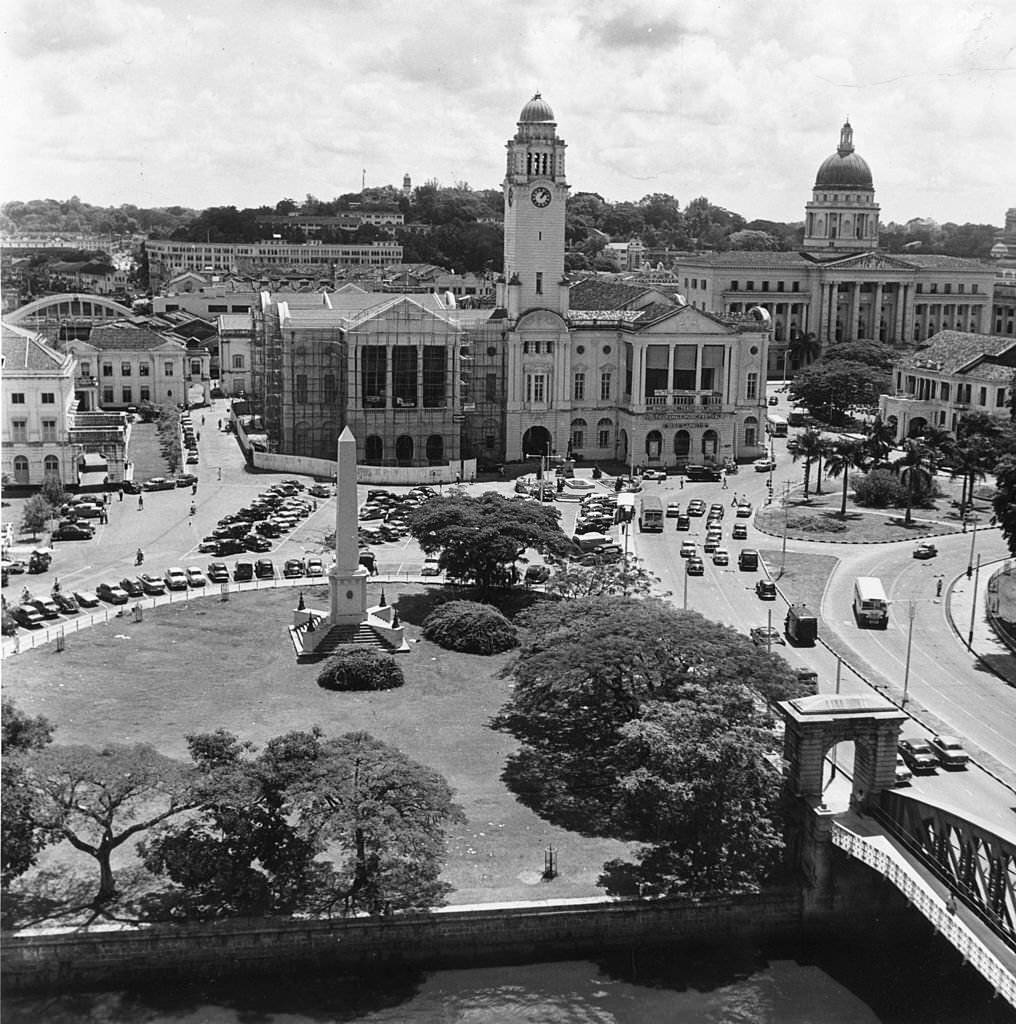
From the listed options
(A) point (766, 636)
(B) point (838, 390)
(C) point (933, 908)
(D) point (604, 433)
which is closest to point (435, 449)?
(D) point (604, 433)

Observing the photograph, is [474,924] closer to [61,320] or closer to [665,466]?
[665,466]

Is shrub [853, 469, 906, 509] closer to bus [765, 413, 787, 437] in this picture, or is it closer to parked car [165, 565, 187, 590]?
bus [765, 413, 787, 437]

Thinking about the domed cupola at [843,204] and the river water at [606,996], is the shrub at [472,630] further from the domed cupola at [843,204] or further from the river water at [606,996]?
the domed cupola at [843,204]

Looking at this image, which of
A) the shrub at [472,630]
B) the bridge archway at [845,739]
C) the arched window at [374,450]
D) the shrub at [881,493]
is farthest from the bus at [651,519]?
the bridge archway at [845,739]

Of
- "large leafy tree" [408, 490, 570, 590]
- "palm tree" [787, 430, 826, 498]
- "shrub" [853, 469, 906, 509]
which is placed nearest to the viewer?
"large leafy tree" [408, 490, 570, 590]

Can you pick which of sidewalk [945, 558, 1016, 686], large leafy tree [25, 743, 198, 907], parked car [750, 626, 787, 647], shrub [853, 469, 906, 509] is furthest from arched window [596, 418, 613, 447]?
large leafy tree [25, 743, 198, 907]

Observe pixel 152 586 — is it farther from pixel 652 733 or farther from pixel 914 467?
pixel 914 467
